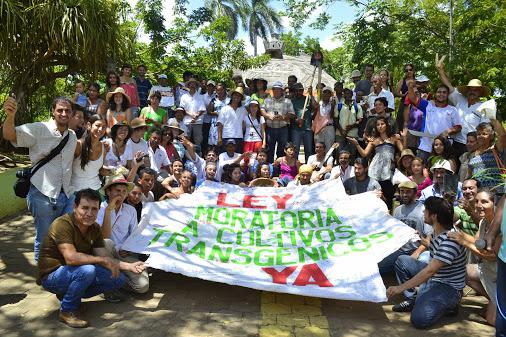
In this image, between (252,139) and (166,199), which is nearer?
(166,199)

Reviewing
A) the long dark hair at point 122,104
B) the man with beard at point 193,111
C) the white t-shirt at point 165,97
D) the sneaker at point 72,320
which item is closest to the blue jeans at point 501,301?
the sneaker at point 72,320

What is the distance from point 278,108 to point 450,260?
522 cm

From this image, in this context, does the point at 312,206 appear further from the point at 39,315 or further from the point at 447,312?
the point at 39,315

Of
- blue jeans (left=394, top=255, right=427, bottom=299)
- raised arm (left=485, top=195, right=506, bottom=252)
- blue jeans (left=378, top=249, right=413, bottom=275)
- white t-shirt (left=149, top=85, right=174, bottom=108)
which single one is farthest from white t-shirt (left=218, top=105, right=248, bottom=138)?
raised arm (left=485, top=195, right=506, bottom=252)

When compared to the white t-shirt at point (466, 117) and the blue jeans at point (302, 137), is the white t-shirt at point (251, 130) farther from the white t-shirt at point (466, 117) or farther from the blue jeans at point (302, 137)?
the white t-shirt at point (466, 117)

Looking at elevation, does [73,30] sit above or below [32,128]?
above

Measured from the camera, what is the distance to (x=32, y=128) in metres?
4.50

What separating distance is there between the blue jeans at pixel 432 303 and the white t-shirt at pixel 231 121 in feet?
16.5

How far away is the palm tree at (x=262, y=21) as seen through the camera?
4750cm

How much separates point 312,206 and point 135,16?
11.1 m

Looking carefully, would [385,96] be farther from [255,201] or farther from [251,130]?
[255,201]

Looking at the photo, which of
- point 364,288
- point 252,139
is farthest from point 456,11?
point 364,288

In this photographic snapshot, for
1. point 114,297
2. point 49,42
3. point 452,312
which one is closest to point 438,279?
point 452,312

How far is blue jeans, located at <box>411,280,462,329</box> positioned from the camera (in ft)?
13.5
